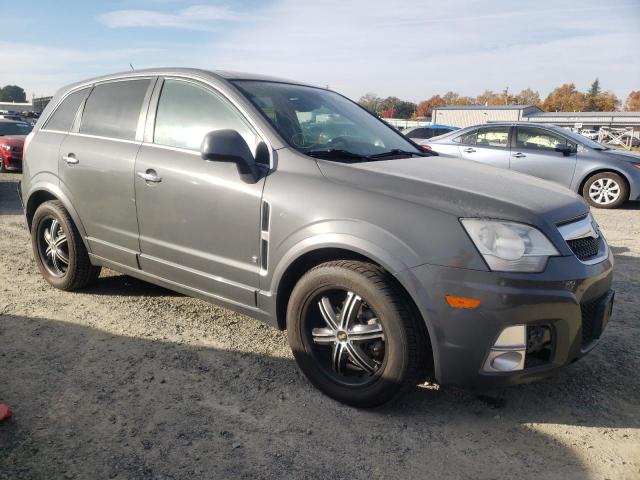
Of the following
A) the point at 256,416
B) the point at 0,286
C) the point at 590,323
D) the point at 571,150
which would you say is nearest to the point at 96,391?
the point at 256,416

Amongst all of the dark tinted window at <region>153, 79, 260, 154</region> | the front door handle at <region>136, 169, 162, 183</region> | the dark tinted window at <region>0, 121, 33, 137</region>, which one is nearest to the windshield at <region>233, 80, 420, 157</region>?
the dark tinted window at <region>153, 79, 260, 154</region>

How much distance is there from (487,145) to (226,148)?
7.49 meters

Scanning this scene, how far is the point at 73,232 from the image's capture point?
400cm

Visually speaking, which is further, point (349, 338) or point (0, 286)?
→ point (0, 286)

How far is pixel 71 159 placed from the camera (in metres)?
3.89

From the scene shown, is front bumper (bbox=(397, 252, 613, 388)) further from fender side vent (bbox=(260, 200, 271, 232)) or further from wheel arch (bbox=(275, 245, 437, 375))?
fender side vent (bbox=(260, 200, 271, 232))

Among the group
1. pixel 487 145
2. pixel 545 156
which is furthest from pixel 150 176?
pixel 545 156

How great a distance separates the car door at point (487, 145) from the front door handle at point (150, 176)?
687cm

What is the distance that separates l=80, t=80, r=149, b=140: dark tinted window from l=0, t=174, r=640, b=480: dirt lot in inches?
55.1

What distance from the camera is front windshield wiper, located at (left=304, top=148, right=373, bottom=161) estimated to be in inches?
114

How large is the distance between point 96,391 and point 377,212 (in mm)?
1803

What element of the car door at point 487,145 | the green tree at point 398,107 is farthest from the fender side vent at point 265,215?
the green tree at point 398,107

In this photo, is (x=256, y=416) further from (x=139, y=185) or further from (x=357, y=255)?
(x=139, y=185)

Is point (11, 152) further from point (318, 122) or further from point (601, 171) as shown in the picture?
point (601, 171)
